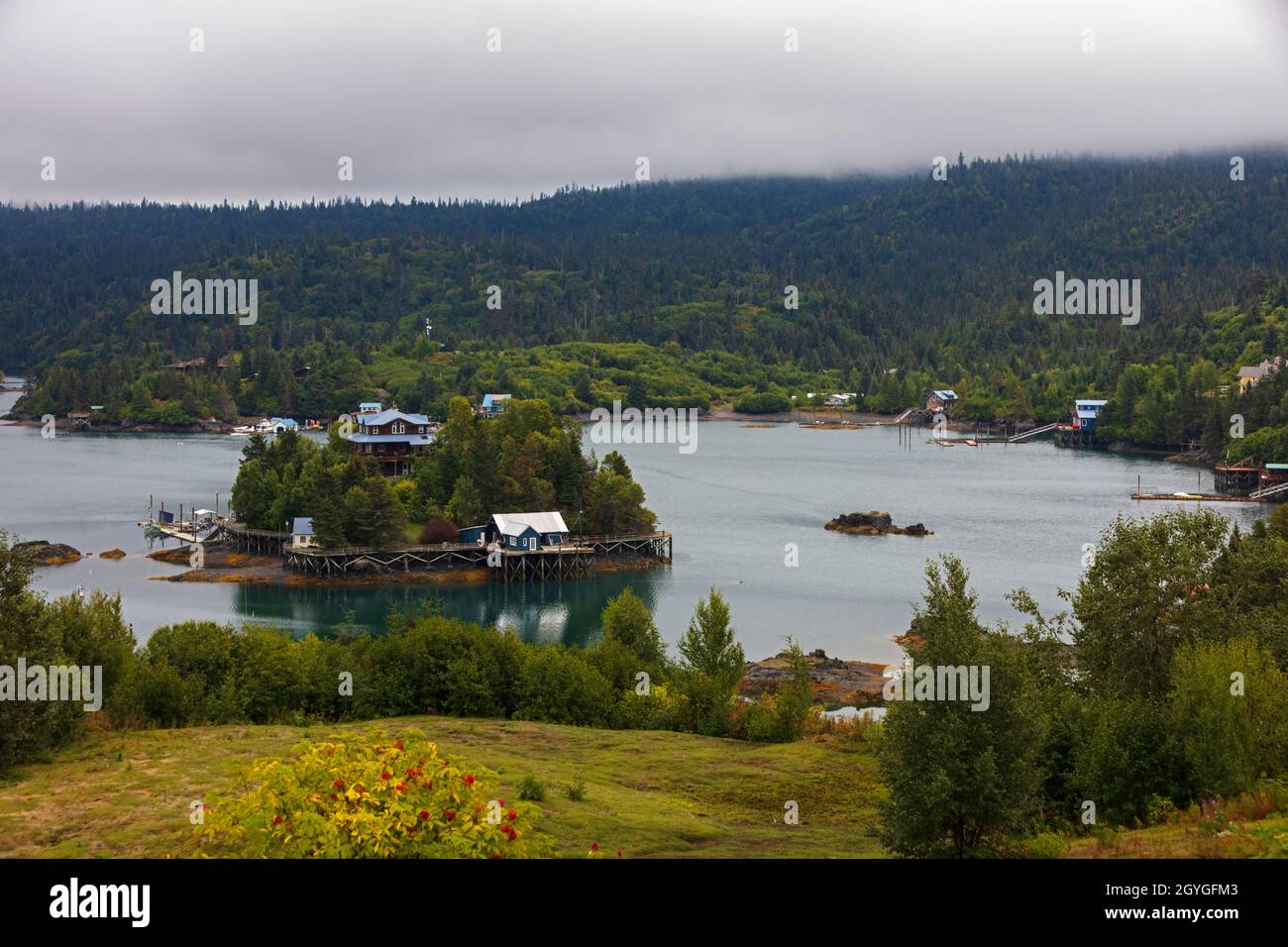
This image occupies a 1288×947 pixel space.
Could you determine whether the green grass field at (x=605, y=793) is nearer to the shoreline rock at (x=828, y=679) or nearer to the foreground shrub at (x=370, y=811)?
the foreground shrub at (x=370, y=811)

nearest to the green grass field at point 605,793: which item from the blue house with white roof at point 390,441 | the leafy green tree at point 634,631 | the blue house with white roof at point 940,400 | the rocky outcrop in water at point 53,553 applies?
the leafy green tree at point 634,631

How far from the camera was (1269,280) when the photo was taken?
143750mm

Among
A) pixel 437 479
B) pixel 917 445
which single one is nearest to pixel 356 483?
pixel 437 479

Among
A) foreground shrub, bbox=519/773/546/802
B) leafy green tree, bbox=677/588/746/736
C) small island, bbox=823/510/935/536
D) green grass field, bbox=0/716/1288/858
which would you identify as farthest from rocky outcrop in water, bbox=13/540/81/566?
foreground shrub, bbox=519/773/546/802

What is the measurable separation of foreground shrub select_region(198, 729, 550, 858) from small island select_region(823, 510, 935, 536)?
2193 inches

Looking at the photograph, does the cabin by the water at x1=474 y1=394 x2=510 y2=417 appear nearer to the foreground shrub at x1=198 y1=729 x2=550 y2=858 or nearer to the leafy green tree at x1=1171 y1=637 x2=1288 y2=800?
the leafy green tree at x1=1171 y1=637 x2=1288 y2=800

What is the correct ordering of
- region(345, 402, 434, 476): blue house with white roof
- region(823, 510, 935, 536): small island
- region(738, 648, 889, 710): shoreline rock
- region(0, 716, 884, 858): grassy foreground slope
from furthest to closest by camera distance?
region(345, 402, 434, 476): blue house with white roof, region(823, 510, 935, 536): small island, region(738, 648, 889, 710): shoreline rock, region(0, 716, 884, 858): grassy foreground slope

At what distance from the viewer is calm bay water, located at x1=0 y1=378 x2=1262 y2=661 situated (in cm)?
4828

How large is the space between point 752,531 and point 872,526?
6087 millimetres

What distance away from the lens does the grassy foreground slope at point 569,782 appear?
655 inches

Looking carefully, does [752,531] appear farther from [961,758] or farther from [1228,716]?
[961,758]

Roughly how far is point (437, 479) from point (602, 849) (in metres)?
48.9

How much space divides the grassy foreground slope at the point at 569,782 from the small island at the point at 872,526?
133 feet
